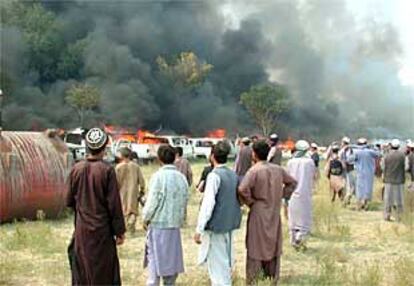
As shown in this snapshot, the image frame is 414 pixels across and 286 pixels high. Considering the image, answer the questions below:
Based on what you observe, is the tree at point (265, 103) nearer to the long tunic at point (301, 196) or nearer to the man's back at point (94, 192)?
the long tunic at point (301, 196)

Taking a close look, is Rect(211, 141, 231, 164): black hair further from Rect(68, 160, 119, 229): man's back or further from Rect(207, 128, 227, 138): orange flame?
Rect(207, 128, 227, 138): orange flame

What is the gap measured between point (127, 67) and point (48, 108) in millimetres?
7235

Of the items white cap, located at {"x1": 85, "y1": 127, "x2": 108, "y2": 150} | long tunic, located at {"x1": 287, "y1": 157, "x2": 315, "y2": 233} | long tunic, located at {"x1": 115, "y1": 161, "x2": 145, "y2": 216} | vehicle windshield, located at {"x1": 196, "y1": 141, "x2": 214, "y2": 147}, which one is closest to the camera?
white cap, located at {"x1": 85, "y1": 127, "x2": 108, "y2": 150}

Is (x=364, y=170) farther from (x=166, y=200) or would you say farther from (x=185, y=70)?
(x=185, y=70)

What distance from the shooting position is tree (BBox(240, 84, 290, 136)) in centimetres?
5084

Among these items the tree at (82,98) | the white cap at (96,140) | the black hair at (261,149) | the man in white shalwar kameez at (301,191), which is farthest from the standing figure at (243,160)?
the tree at (82,98)

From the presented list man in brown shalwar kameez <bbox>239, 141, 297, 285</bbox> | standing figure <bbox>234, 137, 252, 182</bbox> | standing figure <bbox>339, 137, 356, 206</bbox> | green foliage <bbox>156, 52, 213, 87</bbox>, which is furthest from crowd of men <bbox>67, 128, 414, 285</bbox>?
green foliage <bbox>156, 52, 213, 87</bbox>

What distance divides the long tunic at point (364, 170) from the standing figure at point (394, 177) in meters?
1.74

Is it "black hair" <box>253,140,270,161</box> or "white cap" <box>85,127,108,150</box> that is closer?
"white cap" <box>85,127,108,150</box>

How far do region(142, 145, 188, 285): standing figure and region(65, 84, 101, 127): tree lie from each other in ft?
121

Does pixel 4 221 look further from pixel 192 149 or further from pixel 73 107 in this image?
pixel 73 107

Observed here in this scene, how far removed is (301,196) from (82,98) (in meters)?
34.9

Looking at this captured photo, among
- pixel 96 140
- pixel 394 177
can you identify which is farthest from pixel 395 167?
pixel 96 140

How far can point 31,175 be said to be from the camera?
36.8 ft
